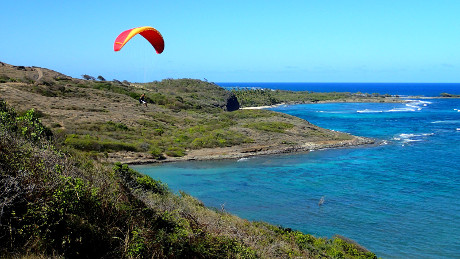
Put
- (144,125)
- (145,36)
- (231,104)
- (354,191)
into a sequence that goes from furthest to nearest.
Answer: (231,104)
(144,125)
(354,191)
(145,36)

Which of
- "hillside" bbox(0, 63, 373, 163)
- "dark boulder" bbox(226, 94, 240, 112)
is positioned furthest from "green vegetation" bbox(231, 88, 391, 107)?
"hillside" bbox(0, 63, 373, 163)

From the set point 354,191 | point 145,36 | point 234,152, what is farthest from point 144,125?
point 145,36

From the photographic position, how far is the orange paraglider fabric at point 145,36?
13086 millimetres

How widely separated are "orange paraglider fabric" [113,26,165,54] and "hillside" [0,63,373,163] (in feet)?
50.5

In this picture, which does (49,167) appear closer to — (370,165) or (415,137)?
(370,165)

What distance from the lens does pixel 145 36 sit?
15977 mm

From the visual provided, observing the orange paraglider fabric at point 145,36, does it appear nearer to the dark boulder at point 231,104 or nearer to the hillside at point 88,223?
the hillside at point 88,223

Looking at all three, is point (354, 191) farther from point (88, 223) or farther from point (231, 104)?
point (231, 104)

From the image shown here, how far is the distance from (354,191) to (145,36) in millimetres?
16986

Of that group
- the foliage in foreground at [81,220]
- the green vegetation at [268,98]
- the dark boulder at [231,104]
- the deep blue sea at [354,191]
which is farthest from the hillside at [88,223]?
the green vegetation at [268,98]

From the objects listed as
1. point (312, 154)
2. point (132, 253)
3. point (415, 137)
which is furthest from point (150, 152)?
point (415, 137)

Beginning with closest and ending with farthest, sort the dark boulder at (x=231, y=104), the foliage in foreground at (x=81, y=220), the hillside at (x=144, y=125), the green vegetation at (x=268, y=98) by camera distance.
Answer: the foliage in foreground at (x=81, y=220) < the hillside at (x=144, y=125) < the dark boulder at (x=231, y=104) < the green vegetation at (x=268, y=98)

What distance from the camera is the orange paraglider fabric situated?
42.9 feet

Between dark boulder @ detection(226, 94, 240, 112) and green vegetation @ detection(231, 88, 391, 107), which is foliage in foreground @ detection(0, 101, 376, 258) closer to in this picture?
dark boulder @ detection(226, 94, 240, 112)
